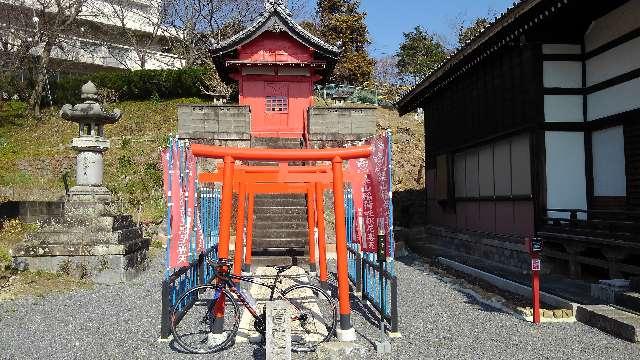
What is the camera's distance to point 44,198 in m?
18.8

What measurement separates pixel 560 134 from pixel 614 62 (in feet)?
5.56

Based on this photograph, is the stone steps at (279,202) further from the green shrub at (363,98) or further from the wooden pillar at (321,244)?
the green shrub at (363,98)

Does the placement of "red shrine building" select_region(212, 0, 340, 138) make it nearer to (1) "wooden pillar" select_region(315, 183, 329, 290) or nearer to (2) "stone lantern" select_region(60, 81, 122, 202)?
(2) "stone lantern" select_region(60, 81, 122, 202)

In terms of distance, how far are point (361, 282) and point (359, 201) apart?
2355 millimetres

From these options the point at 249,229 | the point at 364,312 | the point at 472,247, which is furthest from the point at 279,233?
the point at 364,312

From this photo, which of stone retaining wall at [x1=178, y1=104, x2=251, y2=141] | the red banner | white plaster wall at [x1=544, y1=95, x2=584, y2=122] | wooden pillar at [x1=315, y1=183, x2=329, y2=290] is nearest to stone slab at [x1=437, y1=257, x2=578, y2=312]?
the red banner

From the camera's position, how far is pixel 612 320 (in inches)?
251

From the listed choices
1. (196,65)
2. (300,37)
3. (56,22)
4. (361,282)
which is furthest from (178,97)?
(361,282)

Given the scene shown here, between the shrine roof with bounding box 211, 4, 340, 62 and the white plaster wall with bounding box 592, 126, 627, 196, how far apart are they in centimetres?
1264

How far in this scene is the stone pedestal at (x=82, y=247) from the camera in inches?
432

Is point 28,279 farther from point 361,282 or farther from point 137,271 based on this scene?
point 361,282

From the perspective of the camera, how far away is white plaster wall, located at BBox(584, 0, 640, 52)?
8.75m

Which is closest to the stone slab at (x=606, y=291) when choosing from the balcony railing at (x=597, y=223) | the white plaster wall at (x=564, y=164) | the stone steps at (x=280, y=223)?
the balcony railing at (x=597, y=223)

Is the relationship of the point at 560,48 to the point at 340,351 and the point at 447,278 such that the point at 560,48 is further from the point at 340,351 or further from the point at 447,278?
the point at 340,351
